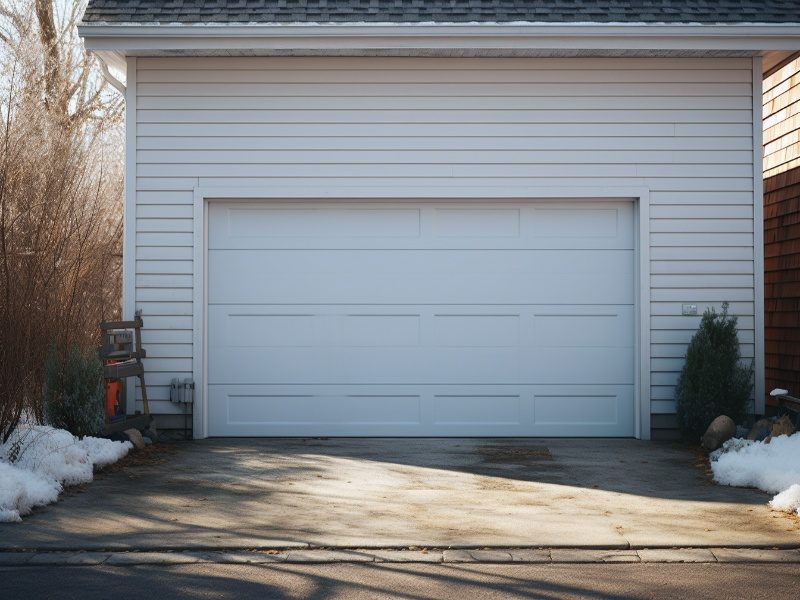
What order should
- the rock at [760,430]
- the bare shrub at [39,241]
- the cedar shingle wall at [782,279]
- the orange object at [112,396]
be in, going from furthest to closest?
the cedar shingle wall at [782,279] < the orange object at [112,396] < the rock at [760,430] < the bare shrub at [39,241]

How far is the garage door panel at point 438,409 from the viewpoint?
10.0 meters

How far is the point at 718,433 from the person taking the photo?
897cm

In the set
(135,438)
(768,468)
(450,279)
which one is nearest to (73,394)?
(135,438)

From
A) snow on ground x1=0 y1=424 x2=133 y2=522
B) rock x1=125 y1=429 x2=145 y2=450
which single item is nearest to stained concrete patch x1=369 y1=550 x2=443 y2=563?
snow on ground x1=0 y1=424 x2=133 y2=522

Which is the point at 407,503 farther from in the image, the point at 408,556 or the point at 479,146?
the point at 479,146

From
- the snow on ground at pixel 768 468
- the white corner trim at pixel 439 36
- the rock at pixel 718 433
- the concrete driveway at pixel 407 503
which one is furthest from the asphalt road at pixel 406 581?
the white corner trim at pixel 439 36

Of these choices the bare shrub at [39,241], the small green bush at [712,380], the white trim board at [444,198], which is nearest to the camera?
the bare shrub at [39,241]

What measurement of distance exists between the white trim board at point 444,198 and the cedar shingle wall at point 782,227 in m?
2.00

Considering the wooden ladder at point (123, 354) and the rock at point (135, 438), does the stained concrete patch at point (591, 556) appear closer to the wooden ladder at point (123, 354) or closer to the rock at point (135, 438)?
the rock at point (135, 438)

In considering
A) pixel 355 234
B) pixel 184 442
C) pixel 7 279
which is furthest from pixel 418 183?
pixel 7 279

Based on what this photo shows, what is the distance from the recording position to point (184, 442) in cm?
977

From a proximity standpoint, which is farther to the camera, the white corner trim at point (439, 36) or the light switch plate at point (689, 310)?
the light switch plate at point (689, 310)

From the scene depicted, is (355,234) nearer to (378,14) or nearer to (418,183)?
(418,183)

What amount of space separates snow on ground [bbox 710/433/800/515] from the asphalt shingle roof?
12.7 feet
